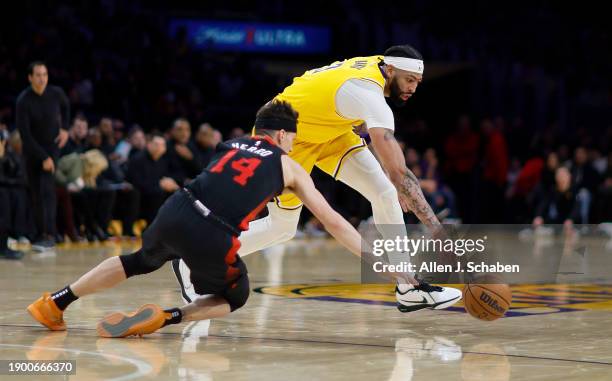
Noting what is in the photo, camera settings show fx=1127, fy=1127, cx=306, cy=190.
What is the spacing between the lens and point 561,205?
1861cm

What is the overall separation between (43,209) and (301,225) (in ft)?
22.5

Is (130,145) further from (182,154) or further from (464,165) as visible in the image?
(464,165)

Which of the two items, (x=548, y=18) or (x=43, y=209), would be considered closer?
(x=43, y=209)

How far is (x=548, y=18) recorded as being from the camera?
27.6 meters

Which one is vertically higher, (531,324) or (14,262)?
(531,324)

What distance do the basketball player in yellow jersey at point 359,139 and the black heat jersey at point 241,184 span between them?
130 cm

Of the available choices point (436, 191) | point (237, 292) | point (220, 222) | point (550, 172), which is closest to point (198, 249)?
point (220, 222)

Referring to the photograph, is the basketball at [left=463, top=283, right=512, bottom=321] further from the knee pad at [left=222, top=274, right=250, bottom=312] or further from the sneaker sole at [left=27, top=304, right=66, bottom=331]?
the sneaker sole at [left=27, top=304, right=66, bottom=331]

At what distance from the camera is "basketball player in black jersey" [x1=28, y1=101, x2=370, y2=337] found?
5.61 meters

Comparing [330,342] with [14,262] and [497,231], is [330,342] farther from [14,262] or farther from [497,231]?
[497,231]

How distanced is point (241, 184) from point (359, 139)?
1.98 m

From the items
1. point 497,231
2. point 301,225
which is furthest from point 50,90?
point 497,231

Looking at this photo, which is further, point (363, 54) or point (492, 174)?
point (363, 54)

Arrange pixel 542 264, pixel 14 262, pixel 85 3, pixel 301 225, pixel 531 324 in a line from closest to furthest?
pixel 531 324
pixel 14 262
pixel 542 264
pixel 301 225
pixel 85 3
